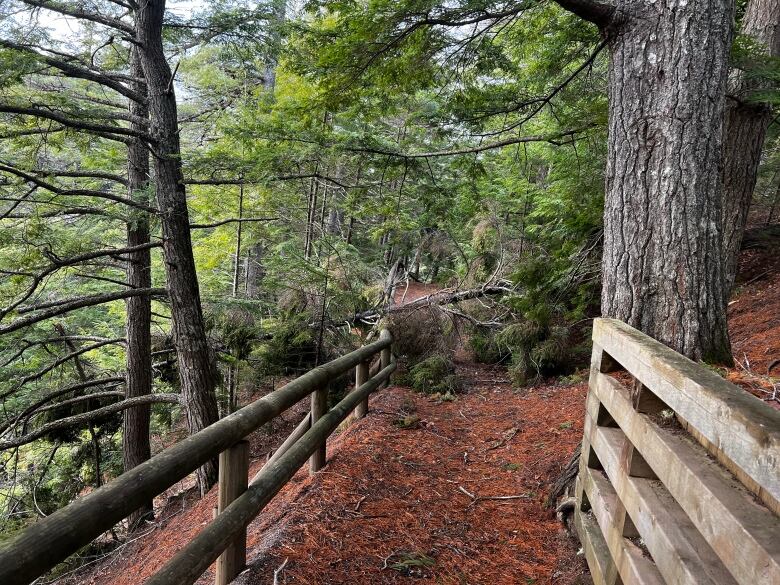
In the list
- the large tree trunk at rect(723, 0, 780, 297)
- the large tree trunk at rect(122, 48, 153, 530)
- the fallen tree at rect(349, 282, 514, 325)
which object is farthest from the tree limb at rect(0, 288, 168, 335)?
the large tree trunk at rect(723, 0, 780, 297)

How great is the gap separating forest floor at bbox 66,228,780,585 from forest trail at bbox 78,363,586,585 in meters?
0.01

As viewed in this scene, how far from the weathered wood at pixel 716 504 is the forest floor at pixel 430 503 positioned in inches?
42.9

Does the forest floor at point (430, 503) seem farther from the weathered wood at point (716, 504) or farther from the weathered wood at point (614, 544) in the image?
the weathered wood at point (716, 504)

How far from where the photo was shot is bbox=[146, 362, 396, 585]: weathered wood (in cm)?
202

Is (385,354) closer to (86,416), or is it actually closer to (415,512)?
(415,512)

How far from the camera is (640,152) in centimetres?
317

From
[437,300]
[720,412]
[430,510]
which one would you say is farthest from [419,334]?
[720,412]

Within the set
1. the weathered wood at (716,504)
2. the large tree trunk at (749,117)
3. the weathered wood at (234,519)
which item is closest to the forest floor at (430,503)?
the weathered wood at (234,519)

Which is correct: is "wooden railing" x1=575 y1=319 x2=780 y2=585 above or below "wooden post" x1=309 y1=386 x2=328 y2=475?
above

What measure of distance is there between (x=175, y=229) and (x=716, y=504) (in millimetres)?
6516

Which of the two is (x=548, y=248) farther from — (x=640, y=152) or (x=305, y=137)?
(x=640, y=152)

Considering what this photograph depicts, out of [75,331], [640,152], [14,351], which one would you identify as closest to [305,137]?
A: [640,152]

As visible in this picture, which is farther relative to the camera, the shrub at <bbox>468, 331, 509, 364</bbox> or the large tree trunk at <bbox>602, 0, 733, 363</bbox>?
the shrub at <bbox>468, 331, 509, 364</bbox>

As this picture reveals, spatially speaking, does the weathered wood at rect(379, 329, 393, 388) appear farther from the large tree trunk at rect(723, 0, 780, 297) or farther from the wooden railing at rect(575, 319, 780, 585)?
the large tree trunk at rect(723, 0, 780, 297)
